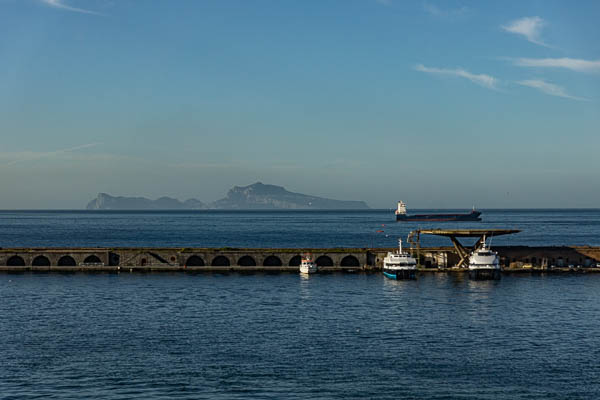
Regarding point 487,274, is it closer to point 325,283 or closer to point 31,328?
point 325,283

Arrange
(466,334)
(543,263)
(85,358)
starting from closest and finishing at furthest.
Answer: (85,358)
(466,334)
(543,263)

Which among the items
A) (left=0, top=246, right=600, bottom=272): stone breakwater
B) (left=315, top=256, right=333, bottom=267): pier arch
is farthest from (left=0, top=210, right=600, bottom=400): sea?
(left=315, top=256, right=333, bottom=267): pier arch

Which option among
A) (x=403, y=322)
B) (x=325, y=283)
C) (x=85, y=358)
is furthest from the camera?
(x=325, y=283)

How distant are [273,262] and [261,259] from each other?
14.6 ft

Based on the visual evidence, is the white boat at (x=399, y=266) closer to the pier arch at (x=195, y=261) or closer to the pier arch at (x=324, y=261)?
the pier arch at (x=324, y=261)

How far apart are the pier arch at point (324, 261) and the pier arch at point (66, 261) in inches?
1908

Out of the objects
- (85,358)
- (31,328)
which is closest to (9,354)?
(85,358)

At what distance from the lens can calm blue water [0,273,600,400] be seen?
50.8m

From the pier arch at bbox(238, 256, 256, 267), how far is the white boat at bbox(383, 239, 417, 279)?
29707 millimetres

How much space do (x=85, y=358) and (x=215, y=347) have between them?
38.5 ft

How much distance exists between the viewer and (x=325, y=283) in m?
113

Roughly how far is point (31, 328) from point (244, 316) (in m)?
23.7

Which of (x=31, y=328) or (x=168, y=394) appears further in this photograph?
(x=31, y=328)

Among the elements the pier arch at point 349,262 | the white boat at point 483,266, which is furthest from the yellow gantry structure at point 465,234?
the pier arch at point 349,262
